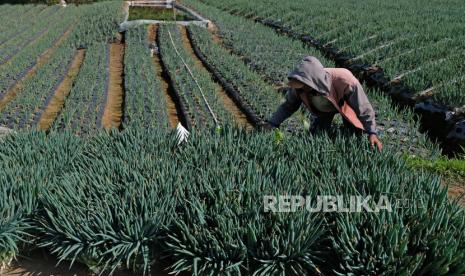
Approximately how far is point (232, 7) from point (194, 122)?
13.6 metres

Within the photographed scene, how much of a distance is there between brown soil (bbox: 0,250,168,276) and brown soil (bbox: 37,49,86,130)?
4.15 meters

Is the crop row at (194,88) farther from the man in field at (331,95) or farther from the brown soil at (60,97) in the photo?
the man in field at (331,95)

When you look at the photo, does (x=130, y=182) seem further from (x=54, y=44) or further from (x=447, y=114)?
(x=54, y=44)

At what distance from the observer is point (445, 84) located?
6832 millimetres

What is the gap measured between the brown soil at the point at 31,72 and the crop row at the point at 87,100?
1.06 m

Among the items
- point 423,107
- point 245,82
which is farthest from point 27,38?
point 423,107

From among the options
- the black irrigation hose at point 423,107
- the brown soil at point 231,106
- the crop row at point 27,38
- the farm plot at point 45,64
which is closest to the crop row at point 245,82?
the brown soil at point 231,106

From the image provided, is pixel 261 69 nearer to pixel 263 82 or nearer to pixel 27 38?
pixel 263 82

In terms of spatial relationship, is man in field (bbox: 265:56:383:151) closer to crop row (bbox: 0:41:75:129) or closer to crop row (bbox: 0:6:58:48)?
crop row (bbox: 0:41:75:129)

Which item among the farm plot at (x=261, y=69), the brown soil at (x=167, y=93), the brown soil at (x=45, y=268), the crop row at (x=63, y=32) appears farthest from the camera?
the crop row at (x=63, y=32)

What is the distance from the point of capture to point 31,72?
10.7m

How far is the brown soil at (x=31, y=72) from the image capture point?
8805mm

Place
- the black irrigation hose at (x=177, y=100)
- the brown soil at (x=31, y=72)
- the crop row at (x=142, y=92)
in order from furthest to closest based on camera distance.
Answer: the brown soil at (x=31, y=72) < the black irrigation hose at (x=177, y=100) < the crop row at (x=142, y=92)

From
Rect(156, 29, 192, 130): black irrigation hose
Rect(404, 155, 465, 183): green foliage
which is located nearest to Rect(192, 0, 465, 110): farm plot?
Rect(404, 155, 465, 183): green foliage
